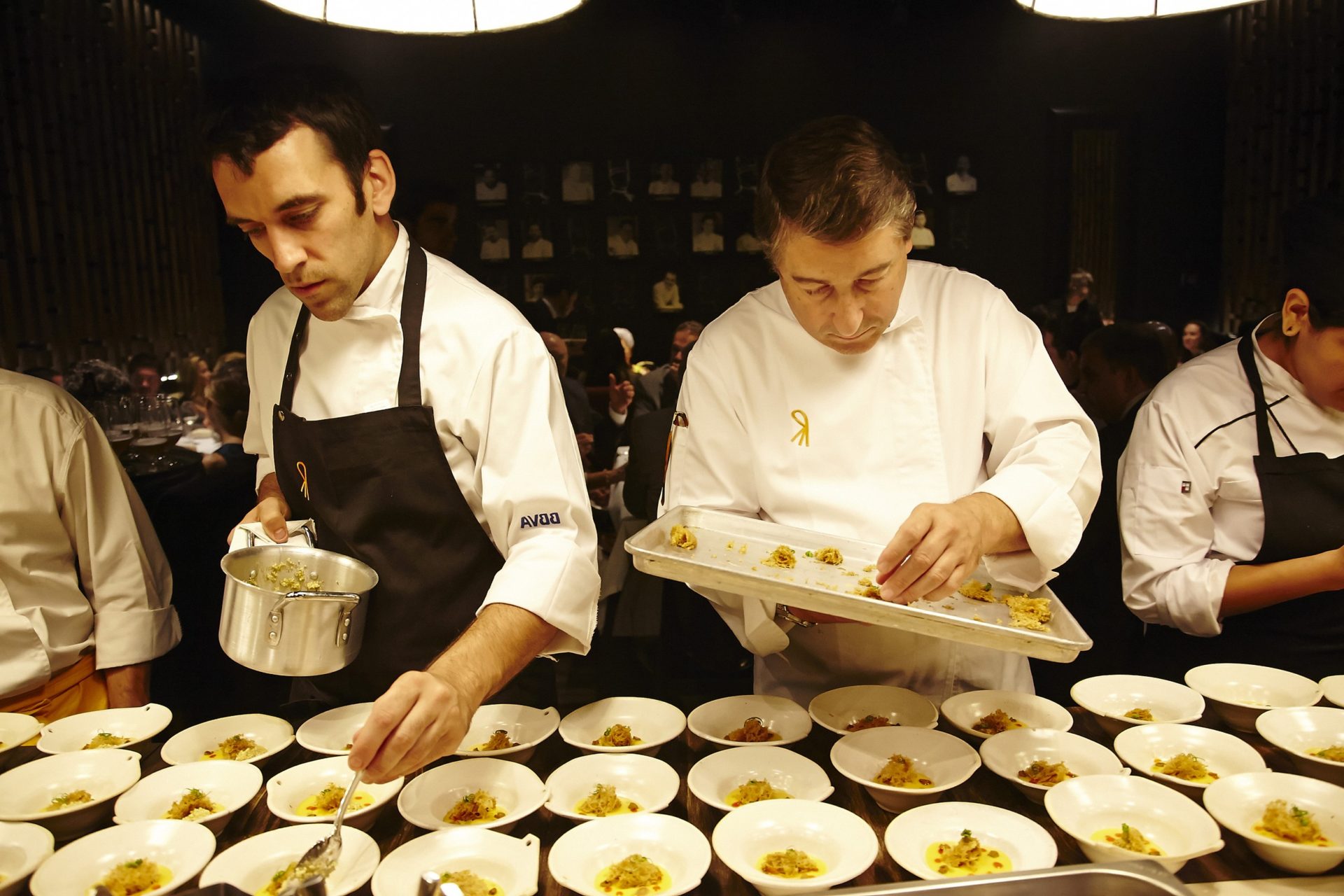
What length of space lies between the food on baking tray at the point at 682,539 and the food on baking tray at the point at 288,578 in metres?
0.59

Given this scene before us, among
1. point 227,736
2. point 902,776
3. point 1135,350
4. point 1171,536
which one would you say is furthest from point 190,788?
point 1135,350

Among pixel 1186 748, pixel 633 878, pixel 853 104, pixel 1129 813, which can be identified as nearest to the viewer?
pixel 633 878

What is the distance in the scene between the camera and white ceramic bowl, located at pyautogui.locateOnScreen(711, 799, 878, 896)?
1.19 metres

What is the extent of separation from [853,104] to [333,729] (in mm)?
6219

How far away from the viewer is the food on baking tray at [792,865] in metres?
1.17

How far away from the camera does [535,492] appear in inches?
62.2

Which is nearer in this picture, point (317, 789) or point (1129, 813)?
point (1129, 813)

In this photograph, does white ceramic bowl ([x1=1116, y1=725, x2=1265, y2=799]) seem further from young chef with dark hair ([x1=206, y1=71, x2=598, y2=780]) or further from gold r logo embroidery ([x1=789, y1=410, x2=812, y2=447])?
young chef with dark hair ([x1=206, y1=71, x2=598, y2=780])

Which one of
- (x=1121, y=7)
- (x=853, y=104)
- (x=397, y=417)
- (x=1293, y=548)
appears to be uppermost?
(x=853, y=104)

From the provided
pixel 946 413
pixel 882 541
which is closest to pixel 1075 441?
pixel 946 413

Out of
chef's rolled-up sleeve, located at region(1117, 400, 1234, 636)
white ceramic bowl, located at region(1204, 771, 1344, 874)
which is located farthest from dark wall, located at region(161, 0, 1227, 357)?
white ceramic bowl, located at region(1204, 771, 1344, 874)

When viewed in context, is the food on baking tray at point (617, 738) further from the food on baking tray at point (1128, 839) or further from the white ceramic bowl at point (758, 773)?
the food on baking tray at point (1128, 839)

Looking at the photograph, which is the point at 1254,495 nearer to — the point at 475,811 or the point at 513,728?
the point at 513,728

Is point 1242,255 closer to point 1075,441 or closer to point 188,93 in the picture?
point 1075,441
